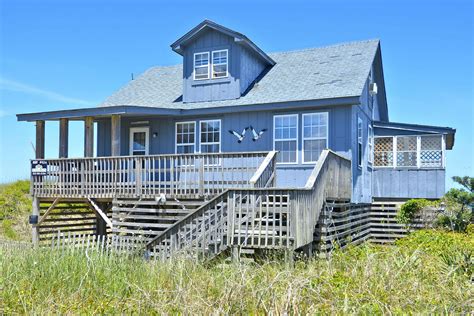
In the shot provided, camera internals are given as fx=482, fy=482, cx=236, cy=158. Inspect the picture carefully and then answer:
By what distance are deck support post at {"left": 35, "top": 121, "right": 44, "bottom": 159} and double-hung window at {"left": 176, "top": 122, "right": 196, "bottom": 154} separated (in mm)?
4724

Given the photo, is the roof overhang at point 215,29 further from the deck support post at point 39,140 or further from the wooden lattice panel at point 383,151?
the wooden lattice panel at point 383,151

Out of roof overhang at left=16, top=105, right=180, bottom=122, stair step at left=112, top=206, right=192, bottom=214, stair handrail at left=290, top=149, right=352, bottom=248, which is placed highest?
roof overhang at left=16, top=105, right=180, bottom=122

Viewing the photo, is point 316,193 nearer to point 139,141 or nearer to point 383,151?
point 383,151

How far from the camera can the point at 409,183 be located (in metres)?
17.4

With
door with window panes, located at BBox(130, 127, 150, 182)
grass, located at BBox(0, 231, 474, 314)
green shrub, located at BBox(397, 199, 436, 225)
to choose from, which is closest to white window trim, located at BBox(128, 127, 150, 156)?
door with window panes, located at BBox(130, 127, 150, 182)

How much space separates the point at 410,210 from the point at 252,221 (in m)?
9.13

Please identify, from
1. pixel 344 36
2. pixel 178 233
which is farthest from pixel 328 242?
pixel 344 36

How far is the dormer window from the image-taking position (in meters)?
17.4

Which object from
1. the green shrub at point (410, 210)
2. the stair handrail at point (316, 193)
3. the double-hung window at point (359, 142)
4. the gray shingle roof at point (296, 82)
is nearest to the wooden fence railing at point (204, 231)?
the stair handrail at point (316, 193)

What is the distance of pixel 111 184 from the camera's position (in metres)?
14.9

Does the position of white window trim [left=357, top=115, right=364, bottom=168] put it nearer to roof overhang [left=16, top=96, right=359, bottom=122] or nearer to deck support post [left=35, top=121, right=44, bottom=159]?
roof overhang [left=16, top=96, right=359, bottom=122]

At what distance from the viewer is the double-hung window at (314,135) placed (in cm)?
1516

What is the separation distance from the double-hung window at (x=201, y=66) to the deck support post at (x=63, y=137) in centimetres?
493

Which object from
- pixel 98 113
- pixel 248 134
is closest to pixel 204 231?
pixel 248 134
